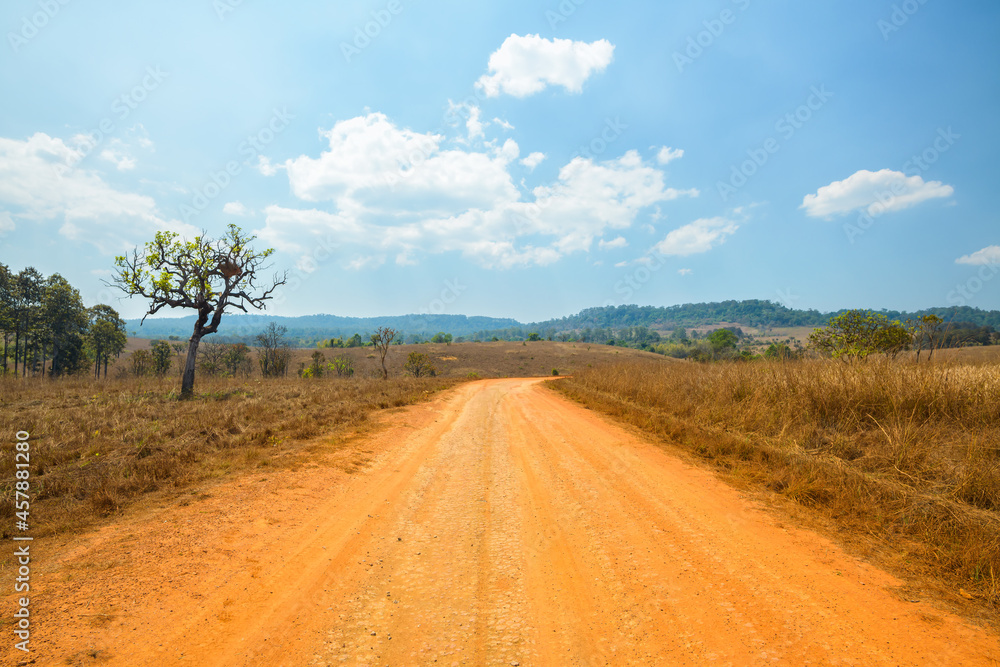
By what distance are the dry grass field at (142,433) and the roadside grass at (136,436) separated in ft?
0.06

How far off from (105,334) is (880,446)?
218 ft

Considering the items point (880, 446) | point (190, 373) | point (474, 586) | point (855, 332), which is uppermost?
point (855, 332)

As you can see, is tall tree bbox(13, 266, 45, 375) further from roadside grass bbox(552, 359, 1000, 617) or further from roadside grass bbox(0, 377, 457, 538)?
roadside grass bbox(552, 359, 1000, 617)

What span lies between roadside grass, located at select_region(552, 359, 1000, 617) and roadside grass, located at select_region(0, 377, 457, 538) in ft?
30.4

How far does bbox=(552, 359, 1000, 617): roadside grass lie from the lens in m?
4.33

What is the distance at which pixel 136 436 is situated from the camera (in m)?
9.27

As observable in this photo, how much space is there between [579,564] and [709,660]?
1.50m

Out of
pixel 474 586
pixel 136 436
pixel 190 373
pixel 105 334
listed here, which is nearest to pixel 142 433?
pixel 136 436

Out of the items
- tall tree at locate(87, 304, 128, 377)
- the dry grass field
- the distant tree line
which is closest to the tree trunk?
the dry grass field

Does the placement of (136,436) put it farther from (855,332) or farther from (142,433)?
(855,332)

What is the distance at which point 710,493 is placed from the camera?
A: 630 cm

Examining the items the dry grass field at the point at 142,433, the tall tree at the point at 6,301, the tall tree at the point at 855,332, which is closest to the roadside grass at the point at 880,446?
the dry grass field at the point at 142,433

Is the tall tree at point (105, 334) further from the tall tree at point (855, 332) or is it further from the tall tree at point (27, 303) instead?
the tall tree at point (855, 332)

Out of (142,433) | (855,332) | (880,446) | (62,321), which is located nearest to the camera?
(880,446)
